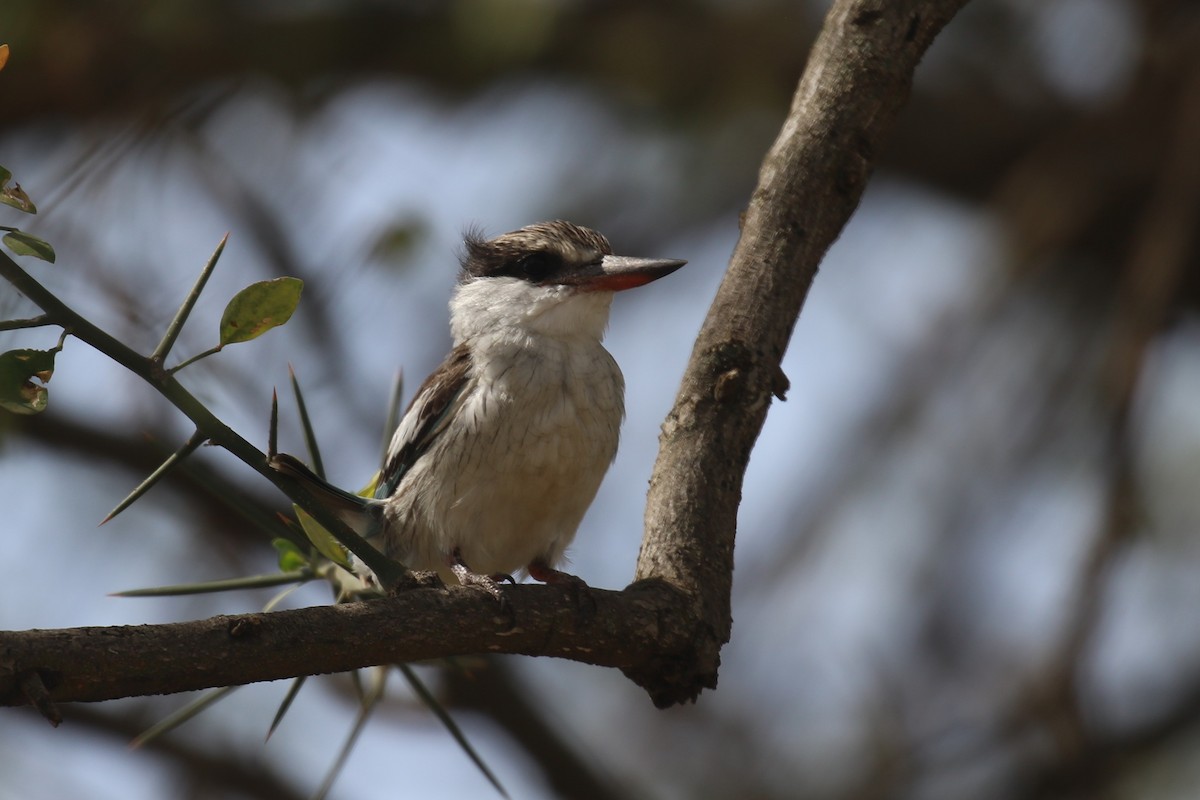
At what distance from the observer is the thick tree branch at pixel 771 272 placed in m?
2.31

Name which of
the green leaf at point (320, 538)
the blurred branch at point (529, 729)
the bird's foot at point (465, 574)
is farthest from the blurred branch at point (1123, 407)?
the green leaf at point (320, 538)

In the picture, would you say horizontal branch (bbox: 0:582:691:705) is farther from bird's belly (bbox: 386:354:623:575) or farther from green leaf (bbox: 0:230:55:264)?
bird's belly (bbox: 386:354:623:575)

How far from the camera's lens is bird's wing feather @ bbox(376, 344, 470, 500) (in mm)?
3131

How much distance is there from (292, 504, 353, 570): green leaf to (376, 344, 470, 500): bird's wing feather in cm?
125

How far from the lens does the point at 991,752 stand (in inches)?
212

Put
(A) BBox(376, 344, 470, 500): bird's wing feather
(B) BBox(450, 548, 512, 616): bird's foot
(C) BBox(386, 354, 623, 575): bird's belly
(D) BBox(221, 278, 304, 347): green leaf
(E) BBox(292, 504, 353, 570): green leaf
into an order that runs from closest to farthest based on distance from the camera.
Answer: (D) BBox(221, 278, 304, 347): green leaf, (E) BBox(292, 504, 353, 570): green leaf, (B) BBox(450, 548, 512, 616): bird's foot, (C) BBox(386, 354, 623, 575): bird's belly, (A) BBox(376, 344, 470, 500): bird's wing feather

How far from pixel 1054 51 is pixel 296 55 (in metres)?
3.54

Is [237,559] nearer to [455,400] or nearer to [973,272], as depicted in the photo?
[455,400]

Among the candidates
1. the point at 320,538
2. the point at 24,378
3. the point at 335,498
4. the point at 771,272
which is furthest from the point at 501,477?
the point at 24,378

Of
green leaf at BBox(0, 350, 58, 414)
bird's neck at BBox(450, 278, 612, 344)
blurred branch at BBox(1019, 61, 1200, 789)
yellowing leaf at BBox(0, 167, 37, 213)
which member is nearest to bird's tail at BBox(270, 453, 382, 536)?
green leaf at BBox(0, 350, 58, 414)

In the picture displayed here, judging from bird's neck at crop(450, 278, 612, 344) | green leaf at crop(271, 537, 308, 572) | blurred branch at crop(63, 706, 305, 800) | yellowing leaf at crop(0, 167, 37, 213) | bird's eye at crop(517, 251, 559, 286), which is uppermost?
bird's eye at crop(517, 251, 559, 286)

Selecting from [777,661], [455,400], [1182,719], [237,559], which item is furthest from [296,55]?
[1182,719]

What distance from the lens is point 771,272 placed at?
251 centimetres

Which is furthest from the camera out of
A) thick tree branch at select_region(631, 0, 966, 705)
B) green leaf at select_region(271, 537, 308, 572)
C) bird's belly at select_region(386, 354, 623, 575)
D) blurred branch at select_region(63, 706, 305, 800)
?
blurred branch at select_region(63, 706, 305, 800)
